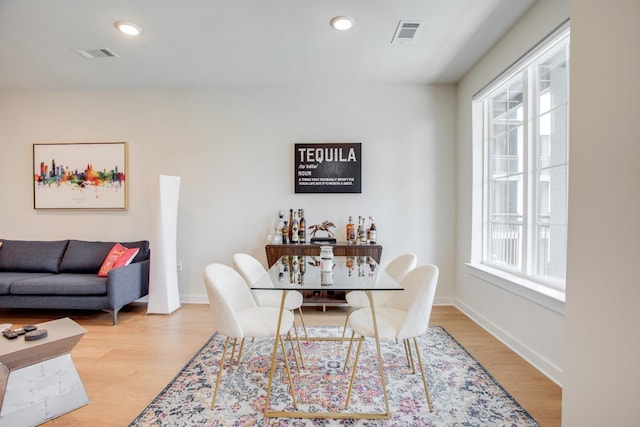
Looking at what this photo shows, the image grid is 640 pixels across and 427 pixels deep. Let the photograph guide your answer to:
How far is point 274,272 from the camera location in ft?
7.04

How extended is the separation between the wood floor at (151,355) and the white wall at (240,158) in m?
0.68

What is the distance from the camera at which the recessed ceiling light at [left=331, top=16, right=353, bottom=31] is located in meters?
2.44

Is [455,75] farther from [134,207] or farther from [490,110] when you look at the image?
[134,207]

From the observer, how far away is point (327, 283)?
5.82ft

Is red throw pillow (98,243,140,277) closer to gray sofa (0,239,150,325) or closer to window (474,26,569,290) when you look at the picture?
gray sofa (0,239,150,325)

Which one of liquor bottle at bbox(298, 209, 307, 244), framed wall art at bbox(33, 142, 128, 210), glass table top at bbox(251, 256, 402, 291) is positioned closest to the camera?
glass table top at bbox(251, 256, 402, 291)

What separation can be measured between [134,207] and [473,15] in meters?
4.22

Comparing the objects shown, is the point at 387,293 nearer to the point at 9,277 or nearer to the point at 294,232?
the point at 294,232

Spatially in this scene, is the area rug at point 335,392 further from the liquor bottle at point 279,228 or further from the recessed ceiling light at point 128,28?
the recessed ceiling light at point 128,28

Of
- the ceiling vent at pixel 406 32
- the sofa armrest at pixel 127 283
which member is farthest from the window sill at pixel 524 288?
the sofa armrest at pixel 127 283

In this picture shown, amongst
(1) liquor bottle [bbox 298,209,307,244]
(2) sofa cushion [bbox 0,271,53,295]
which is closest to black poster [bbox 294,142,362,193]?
(1) liquor bottle [bbox 298,209,307,244]

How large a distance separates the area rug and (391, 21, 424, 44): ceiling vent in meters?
2.70

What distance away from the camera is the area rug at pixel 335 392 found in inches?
67.2

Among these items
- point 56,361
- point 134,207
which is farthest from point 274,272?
point 134,207
